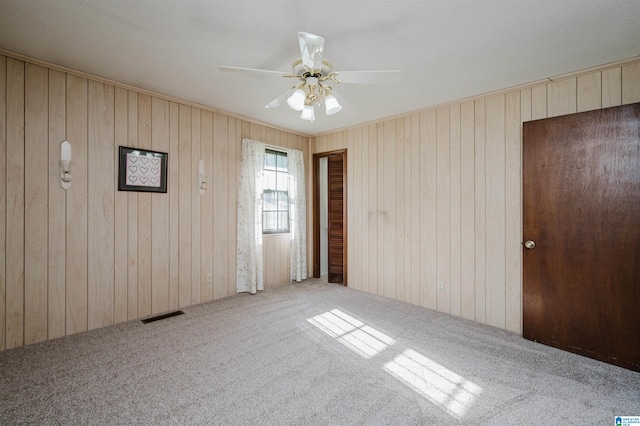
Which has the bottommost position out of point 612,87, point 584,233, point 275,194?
point 584,233

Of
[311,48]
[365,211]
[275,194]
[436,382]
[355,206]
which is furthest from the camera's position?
[275,194]

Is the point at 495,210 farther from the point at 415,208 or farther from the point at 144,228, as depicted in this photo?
the point at 144,228

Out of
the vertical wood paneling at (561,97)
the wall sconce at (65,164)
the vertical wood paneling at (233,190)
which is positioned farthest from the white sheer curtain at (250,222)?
the vertical wood paneling at (561,97)

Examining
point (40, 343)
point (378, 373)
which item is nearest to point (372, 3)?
point (378, 373)

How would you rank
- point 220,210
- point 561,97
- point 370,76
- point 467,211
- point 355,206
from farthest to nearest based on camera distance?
point 355,206 < point 220,210 < point 467,211 < point 561,97 < point 370,76

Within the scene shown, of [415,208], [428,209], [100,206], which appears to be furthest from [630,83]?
[100,206]

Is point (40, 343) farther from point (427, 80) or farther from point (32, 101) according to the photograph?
point (427, 80)

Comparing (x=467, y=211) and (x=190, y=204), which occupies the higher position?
(x=190, y=204)

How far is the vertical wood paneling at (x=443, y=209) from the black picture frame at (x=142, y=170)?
321 centimetres

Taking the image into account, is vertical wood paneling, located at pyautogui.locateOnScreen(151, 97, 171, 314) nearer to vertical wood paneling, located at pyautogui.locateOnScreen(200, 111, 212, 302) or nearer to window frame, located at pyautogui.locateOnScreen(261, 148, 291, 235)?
vertical wood paneling, located at pyautogui.locateOnScreen(200, 111, 212, 302)

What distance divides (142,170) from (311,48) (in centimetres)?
241

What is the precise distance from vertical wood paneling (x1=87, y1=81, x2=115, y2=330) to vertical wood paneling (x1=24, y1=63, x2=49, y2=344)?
32 centimetres

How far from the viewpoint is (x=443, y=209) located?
136 inches

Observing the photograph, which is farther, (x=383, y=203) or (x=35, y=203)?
(x=383, y=203)
